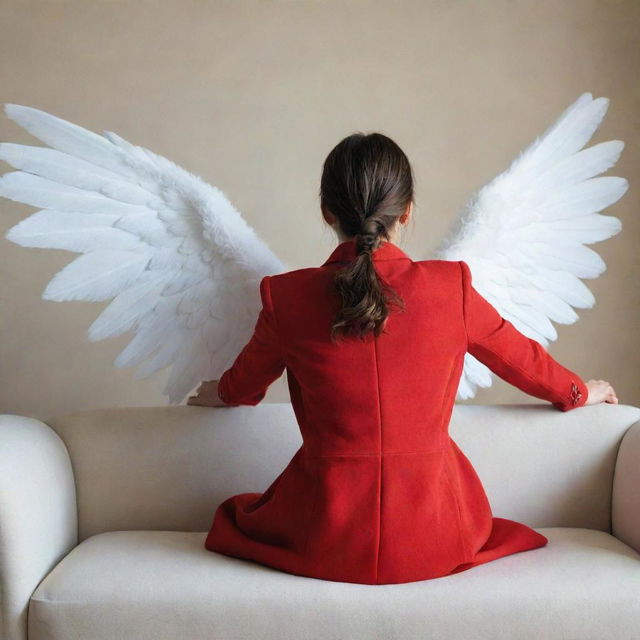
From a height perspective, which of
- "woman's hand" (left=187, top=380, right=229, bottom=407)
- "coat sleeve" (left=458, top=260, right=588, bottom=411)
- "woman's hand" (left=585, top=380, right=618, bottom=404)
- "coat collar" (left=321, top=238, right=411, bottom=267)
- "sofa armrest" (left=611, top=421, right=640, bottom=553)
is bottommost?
"sofa armrest" (left=611, top=421, right=640, bottom=553)

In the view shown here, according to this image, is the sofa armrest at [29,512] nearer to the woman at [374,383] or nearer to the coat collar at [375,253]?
the woman at [374,383]

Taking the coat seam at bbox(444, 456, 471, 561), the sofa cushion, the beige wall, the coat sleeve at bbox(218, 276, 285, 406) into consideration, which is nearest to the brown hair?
the coat sleeve at bbox(218, 276, 285, 406)

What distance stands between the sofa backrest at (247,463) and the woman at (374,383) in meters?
0.30

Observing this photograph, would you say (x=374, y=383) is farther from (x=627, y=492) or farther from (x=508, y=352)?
(x=627, y=492)

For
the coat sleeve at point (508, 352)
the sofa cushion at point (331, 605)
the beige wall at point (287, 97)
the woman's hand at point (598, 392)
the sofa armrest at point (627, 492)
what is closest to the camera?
the sofa cushion at point (331, 605)

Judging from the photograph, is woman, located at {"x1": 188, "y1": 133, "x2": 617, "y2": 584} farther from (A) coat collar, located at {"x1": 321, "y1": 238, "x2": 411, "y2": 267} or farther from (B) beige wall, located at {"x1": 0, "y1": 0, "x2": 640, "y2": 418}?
(B) beige wall, located at {"x1": 0, "y1": 0, "x2": 640, "y2": 418}

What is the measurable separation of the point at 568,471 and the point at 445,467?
1.36 ft

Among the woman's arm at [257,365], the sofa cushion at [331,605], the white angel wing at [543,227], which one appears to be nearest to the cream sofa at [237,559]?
the sofa cushion at [331,605]

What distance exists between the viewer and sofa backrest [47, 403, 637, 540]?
72.7 inches

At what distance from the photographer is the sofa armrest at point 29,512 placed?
1493 mm

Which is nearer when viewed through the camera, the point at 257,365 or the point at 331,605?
the point at 331,605

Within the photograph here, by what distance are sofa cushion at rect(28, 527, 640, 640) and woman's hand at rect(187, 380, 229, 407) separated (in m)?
0.43

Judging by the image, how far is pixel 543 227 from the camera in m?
2.07

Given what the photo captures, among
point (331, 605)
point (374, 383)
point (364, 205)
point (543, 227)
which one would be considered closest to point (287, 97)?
point (543, 227)
